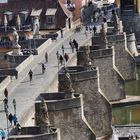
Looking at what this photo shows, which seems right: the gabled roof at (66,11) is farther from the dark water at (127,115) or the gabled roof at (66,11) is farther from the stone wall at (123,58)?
the dark water at (127,115)

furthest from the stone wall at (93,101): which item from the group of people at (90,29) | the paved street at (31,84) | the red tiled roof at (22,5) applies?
the red tiled roof at (22,5)

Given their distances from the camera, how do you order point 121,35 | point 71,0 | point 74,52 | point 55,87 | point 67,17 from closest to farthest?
point 55,87 → point 74,52 → point 121,35 → point 67,17 → point 71,0

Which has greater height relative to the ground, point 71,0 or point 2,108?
point 71,0

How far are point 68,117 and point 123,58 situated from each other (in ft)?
96.1

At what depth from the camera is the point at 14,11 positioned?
85.8 m

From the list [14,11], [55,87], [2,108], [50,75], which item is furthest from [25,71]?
[14,11]

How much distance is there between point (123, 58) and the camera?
71.2 meters

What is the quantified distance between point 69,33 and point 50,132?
44.1 m

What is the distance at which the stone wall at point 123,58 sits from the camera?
233 ft

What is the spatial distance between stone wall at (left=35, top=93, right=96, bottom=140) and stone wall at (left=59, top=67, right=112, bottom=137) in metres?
6.14

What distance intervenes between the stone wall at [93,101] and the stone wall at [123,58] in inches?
782

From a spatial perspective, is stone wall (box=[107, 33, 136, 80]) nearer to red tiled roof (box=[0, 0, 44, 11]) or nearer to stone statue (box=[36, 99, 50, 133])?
red tiled roof (box=[0, 0, 44, 11])

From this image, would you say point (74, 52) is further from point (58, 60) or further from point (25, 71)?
point (25, 71)

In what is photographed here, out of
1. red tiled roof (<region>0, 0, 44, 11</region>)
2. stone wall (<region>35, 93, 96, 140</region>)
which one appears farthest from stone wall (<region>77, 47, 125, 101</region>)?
red tiled roof (<region>0, 0, 44, 11</region>)
